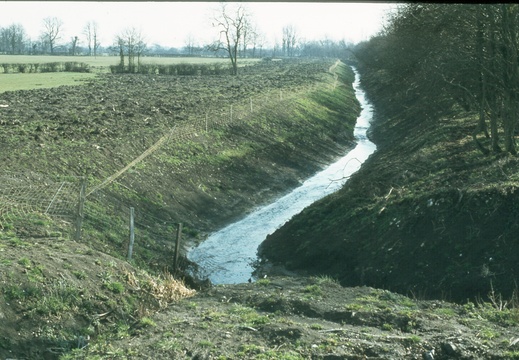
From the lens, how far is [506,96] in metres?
22.0

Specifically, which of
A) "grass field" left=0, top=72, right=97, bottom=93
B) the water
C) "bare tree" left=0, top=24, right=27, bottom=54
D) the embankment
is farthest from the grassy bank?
"bare tree" left=0, top=24, right=27, bottom=54

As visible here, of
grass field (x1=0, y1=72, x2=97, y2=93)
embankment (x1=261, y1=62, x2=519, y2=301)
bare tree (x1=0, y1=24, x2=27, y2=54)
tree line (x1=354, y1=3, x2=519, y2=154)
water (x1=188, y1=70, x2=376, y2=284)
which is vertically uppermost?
bare tree (x1=0, y1=24, x2=27, y2=54)

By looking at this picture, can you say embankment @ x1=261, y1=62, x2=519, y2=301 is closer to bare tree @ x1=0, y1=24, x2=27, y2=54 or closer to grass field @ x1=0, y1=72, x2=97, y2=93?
grass field @ x1=0, y1=72, x2=97, y2=93

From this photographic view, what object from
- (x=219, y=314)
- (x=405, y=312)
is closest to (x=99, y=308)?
(x=219, y=314)

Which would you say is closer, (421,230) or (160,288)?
(160,288)

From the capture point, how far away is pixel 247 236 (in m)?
23.6

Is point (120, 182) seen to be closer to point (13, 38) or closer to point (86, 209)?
point (86, 209)

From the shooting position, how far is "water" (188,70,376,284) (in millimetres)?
20016

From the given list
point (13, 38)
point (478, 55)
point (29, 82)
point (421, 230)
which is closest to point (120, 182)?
point (421, 230)

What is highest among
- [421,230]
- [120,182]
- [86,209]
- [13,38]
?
[13,38]

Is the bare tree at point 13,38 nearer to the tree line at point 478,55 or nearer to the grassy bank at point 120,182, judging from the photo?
the grassy bank at point 120,182

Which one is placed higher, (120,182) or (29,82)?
(29,82)

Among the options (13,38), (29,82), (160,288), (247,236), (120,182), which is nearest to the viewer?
(160,288)

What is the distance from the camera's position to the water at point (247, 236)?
20016mm
